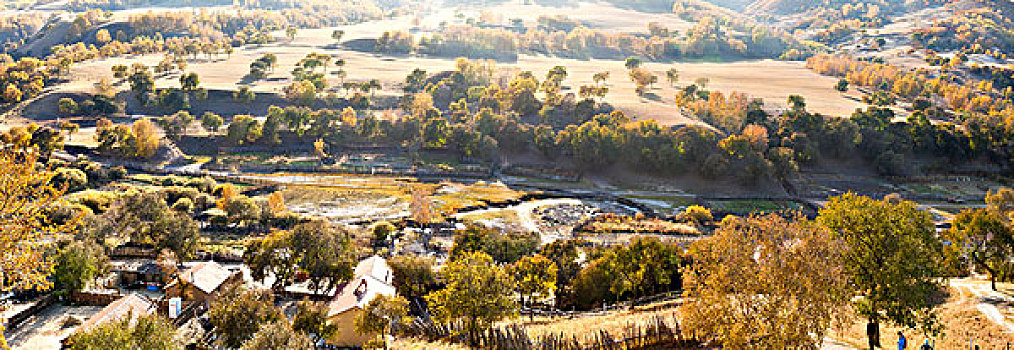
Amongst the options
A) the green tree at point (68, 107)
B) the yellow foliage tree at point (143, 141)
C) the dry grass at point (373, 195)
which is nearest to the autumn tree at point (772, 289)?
the dry grass at point (373, 195)

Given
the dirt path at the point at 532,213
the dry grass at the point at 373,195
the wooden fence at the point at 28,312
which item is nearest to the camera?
the wooden fence at the point at 28,312

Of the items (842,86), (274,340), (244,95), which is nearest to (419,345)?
(274,340)

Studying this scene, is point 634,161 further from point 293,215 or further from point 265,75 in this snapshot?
point 265,75

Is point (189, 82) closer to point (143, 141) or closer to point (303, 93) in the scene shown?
point (303, 93)

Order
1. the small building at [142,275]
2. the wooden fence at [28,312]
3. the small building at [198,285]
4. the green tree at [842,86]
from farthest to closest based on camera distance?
the green tree at [842,86] → the small building at [142,275] → the small building at [198,285] → the wooden fence at [28,312]

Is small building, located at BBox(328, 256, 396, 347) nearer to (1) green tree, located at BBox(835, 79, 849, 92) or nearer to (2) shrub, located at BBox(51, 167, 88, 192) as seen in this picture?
(2) shrub, located at BBox(51, 167, 88, 192)

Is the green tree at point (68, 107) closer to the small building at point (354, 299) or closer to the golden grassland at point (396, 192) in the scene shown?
the golden grassland at point (396, 192)
